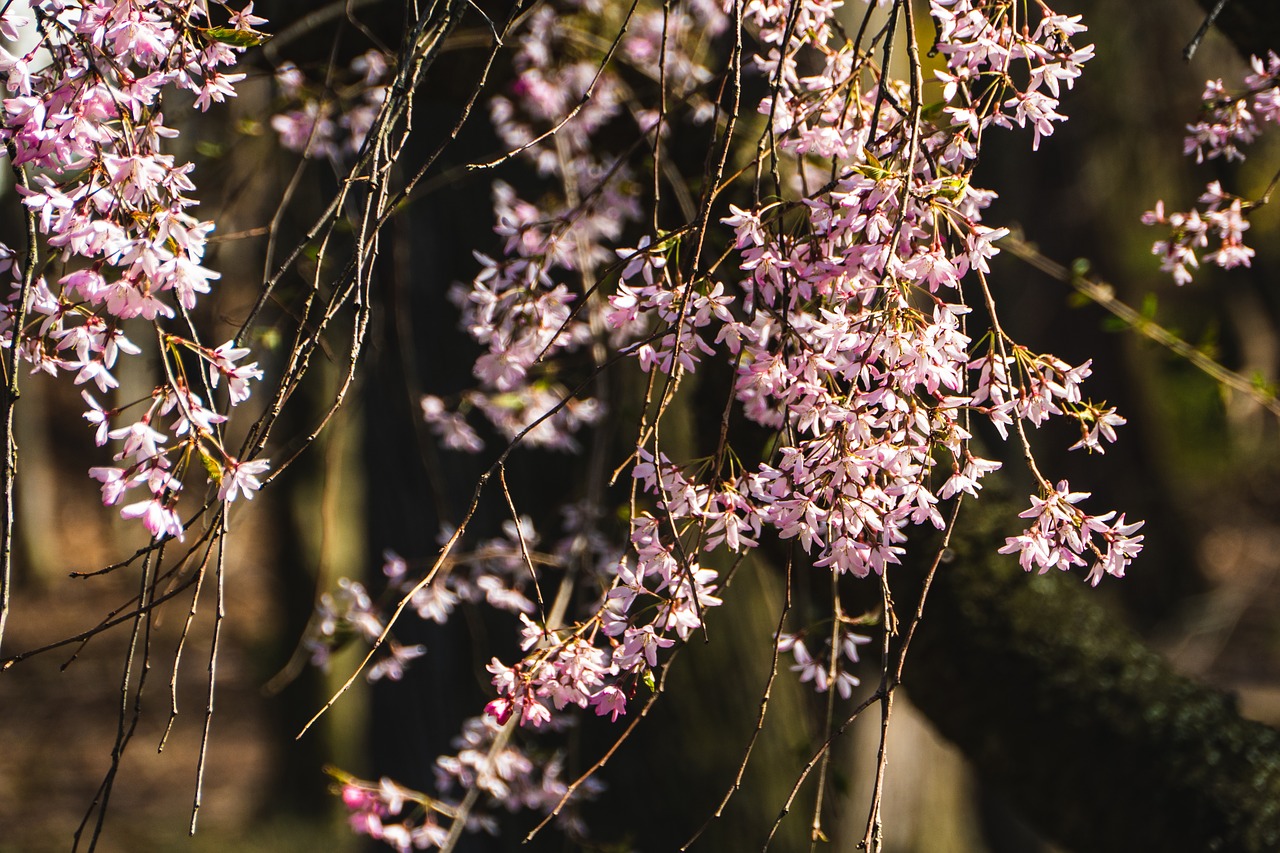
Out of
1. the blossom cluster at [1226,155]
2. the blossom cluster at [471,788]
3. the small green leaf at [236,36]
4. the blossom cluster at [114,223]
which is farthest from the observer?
the blossom cluster at [471,788]

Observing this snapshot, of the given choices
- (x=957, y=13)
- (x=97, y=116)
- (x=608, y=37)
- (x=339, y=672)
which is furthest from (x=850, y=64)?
(x=339, y=672)

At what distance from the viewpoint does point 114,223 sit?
3.36ft

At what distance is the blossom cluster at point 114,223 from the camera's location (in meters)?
1.02

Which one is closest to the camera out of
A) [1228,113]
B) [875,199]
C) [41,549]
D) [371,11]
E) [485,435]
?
[875,199]

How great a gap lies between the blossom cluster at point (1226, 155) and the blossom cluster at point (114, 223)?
1.28 metres

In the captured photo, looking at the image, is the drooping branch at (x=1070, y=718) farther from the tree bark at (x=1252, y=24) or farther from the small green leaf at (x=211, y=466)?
the small green leaf at (x=211, y=466)

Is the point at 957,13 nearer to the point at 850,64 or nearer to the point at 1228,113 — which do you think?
the point at 850,64

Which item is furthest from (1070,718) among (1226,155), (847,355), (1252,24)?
(1252,24)

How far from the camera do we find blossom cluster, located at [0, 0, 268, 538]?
40.3 inches

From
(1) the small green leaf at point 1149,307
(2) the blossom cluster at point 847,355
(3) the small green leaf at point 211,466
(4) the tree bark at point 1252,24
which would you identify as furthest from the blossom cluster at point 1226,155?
(3) the small green leaf at point 211,466

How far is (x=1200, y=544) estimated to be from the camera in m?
8.84

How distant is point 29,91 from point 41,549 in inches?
445

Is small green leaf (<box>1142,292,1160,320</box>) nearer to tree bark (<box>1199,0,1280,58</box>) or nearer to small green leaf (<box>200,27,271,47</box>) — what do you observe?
tree bark (<box>1199,0,1280,58</box>)

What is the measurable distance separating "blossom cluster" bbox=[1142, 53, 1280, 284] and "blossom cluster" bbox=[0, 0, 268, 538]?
1275 mm
